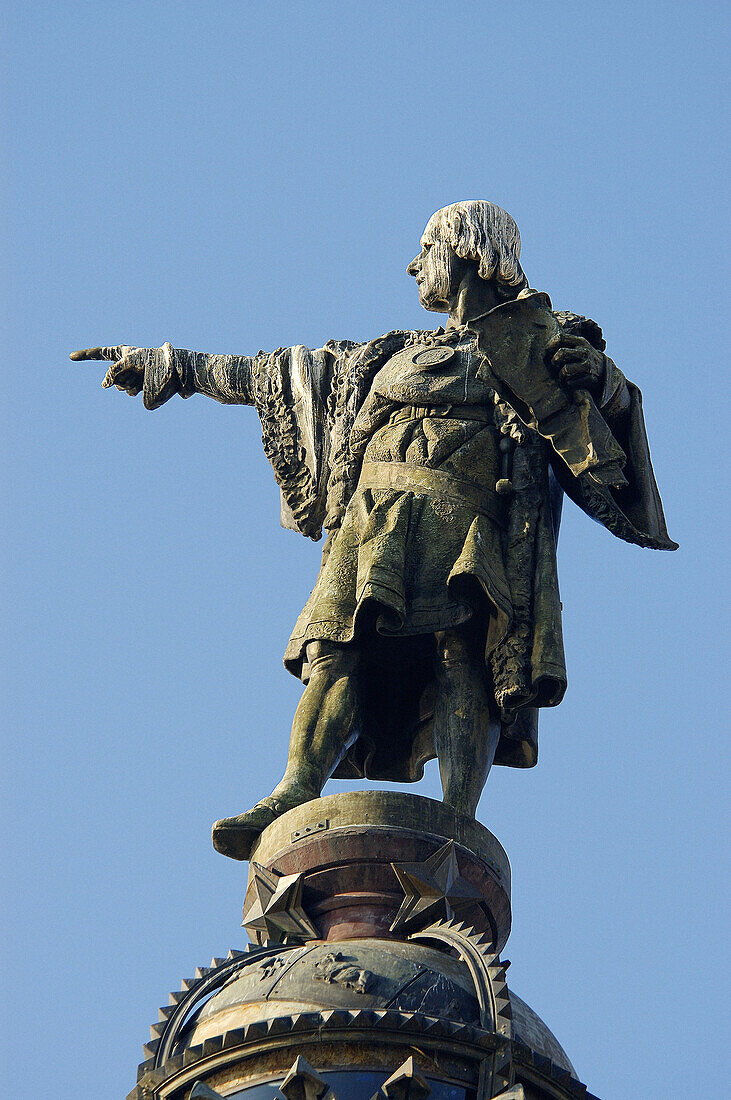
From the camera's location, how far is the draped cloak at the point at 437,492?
37.3 ft

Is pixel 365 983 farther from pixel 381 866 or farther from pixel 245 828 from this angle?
pixel 245 828

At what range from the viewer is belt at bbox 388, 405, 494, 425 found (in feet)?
40.0

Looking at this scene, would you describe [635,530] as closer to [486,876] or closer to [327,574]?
[327,574]

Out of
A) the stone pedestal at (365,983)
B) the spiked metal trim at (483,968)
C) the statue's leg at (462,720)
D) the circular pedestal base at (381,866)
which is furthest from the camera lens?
the statue's leg at (462,720)

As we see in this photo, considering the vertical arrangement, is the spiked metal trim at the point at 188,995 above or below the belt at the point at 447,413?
below

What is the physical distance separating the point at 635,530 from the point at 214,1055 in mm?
4899

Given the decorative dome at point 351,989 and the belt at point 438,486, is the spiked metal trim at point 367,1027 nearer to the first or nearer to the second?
the decorative dome at point 351,989

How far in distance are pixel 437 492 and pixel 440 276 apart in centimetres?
188

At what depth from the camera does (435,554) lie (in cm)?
1155

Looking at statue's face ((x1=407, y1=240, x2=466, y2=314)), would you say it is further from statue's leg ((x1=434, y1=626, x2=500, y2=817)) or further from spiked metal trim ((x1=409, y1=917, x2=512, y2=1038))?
spiked metal trim ((x1=409, y1=917, x2=512, y2=1038))

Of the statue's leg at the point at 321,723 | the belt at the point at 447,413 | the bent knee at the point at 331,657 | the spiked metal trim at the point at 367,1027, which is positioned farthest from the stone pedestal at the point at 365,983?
the belt at the point at 447,413

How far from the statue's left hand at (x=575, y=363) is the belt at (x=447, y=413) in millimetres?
499

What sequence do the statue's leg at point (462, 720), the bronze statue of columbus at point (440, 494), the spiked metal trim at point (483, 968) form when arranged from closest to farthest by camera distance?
the spiked metal trim at point (483, 968) → the statue's leg at point (462, 720) → the bronze statue of columbus at point (440, 494)

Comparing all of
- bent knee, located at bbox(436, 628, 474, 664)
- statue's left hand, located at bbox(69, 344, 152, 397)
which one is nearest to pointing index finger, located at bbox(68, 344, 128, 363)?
statue's left hand, located at bbox(69, 344, 152, 397)
